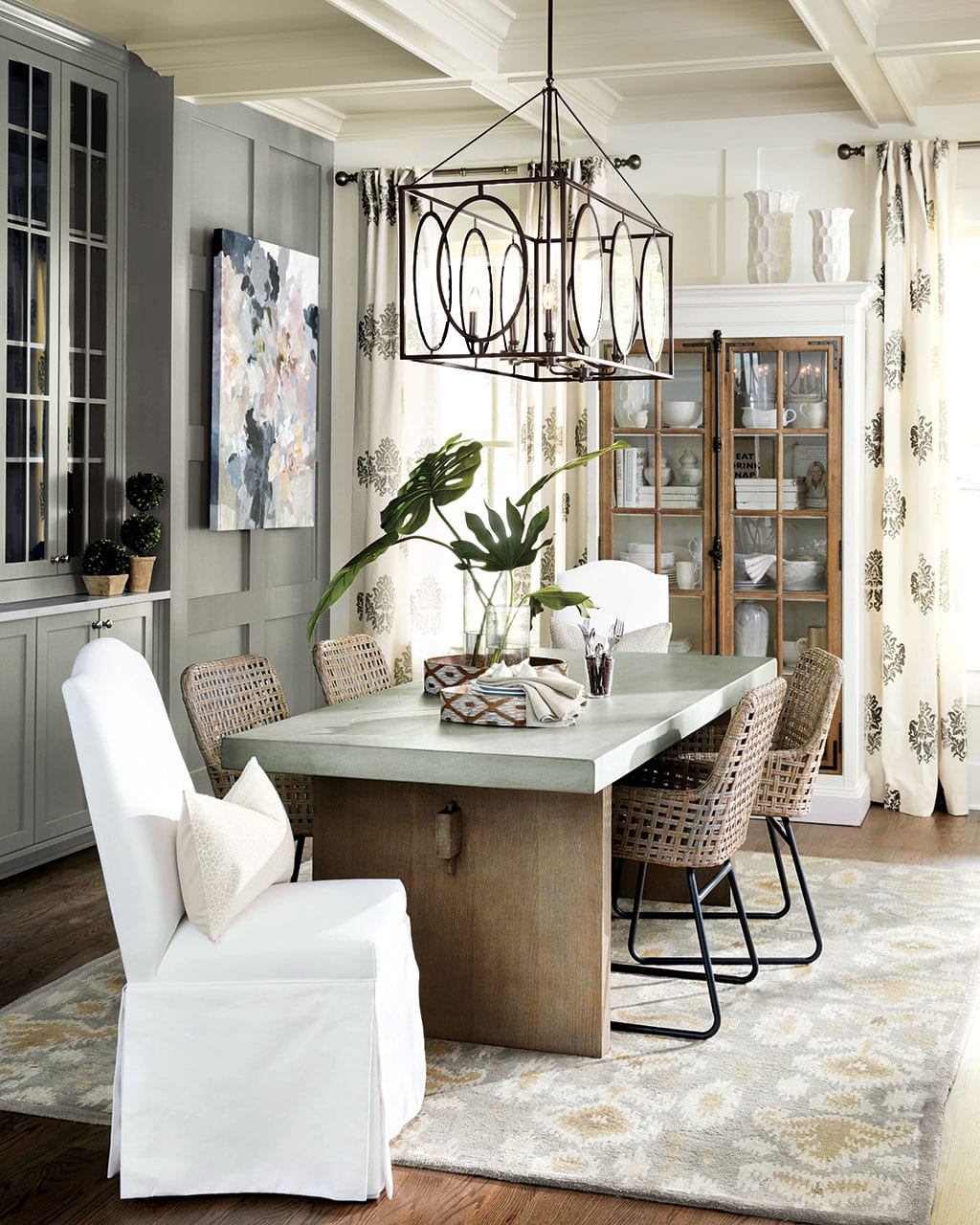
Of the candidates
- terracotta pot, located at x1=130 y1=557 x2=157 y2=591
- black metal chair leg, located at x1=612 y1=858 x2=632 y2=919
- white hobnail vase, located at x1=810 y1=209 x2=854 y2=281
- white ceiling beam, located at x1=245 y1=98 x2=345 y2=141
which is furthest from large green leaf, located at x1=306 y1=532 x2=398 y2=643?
white ceiling beam, located at x1=245 y1=98 x2=345 y2=141

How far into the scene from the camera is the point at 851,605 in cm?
551

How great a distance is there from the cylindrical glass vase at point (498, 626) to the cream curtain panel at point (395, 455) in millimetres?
2385

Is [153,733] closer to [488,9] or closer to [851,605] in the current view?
[488,9]

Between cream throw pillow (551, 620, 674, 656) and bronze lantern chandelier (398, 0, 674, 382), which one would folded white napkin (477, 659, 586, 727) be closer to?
bronze lantern chandelier (398, 0, 674, 382)

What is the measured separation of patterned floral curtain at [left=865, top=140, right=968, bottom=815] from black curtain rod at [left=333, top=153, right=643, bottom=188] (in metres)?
1.01

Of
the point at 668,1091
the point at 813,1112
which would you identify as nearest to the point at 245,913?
the point at 668,1091

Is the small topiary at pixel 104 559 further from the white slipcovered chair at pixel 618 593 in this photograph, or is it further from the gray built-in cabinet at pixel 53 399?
the white slipcovered chair at pixel 618 593

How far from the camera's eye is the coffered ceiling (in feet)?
14.4

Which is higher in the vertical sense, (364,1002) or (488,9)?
(488,9)

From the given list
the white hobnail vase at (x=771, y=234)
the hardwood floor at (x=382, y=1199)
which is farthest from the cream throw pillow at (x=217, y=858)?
the white hobnail vase at (x=771, y=234)

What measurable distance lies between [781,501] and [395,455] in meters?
1.78

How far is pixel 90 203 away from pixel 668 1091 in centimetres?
367

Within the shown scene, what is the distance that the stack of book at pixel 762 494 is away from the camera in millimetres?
5613

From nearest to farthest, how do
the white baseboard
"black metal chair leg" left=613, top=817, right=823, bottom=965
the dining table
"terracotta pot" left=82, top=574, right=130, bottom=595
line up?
the dining table < "black metal chair leg" left=613, top=817, right=823, bottom=965 < "terracotta pot" left=82, top=574, right=130, bottom=595 < the white baseboard
